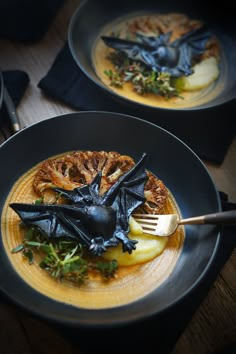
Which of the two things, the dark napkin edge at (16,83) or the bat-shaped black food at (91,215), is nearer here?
the bat-shaped black food at (91,215)

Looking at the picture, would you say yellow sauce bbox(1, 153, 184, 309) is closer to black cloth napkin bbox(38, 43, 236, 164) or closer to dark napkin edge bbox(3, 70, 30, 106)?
black cloth napkin bbox(38, 43, 236, 164)

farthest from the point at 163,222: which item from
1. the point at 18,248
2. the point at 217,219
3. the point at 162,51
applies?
the point at 162,51

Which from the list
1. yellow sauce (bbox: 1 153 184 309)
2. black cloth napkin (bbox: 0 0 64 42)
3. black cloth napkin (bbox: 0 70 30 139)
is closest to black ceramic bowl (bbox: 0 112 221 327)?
yellow sauce (bbox: 1 153 184 309)

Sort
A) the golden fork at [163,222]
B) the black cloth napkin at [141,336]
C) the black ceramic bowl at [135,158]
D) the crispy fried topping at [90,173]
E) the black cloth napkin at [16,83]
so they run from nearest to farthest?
the black ceramic bowl at [135,158] → the black cloth napkin at [141,336] → the golden fork at [163,222] → the crispy fried topping at [90,173] → the black cloth napkin at [16,83]

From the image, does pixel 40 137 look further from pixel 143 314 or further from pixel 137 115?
pixel 143 314

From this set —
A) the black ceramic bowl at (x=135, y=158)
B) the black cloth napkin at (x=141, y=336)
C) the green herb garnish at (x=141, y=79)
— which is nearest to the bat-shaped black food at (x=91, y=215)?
the black ceramic bowl at (x=135, y=158)

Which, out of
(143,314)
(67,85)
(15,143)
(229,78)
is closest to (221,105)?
(229,78)

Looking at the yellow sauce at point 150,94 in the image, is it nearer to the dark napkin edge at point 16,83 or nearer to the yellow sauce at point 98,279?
the dark napkin edge at point 16,83

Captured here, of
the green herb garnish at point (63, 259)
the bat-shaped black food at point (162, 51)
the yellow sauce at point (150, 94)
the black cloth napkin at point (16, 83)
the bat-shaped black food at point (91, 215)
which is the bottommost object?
the black cloth napkin at point (16, 83)
